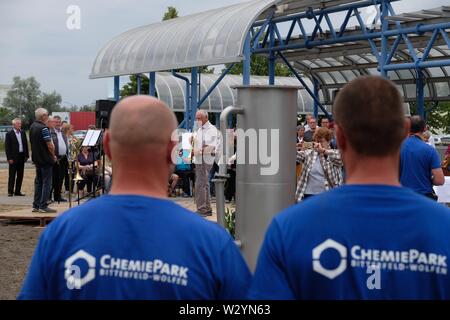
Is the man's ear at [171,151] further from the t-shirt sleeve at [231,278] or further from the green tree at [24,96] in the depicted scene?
the green tree at [24,96]

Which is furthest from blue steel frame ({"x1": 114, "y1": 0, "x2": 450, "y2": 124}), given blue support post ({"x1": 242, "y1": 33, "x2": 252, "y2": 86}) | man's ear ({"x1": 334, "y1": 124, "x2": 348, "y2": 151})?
→ man's ear ({"x1": 334, "y1": 124, "x2": 348, "y2": 151})

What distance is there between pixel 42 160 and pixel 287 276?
1192 cm

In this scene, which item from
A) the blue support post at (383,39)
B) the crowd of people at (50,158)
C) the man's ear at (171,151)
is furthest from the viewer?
the blue support post at (383,39)

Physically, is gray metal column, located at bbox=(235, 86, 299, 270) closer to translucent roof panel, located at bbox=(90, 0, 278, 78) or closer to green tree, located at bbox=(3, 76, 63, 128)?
translucent roof panel, located at bbox=(90, 0, 278, 78)

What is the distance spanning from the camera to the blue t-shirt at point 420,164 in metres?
8.19

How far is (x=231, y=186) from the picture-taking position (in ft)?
58.1

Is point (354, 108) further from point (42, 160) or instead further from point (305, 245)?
point (42, 160)

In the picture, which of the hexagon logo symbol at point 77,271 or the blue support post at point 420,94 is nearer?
the hexagon logo symbol at point 77,271

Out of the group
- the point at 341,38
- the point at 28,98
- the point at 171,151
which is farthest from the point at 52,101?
the point at 171,151

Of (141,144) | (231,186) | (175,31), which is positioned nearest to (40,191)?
(231,186)

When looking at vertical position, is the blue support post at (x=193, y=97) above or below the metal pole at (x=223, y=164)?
above

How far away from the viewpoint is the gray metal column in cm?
725

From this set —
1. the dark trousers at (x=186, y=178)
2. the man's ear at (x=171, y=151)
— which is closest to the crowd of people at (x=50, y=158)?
the dark trousers at (x=186, y=178)

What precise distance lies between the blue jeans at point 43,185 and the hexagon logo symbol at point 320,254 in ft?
39.6
